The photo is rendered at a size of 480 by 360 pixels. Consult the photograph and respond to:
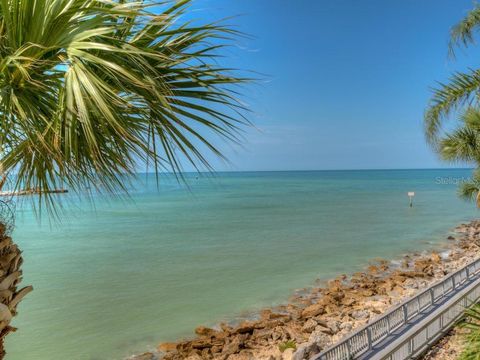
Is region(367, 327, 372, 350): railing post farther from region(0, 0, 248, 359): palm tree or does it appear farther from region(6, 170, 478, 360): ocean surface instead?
region(0, 0, 248, 359): palm tree

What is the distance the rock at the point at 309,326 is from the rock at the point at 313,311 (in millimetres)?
861

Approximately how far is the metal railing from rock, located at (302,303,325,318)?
3.46 meters

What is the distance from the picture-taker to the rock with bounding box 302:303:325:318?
9.51 metres

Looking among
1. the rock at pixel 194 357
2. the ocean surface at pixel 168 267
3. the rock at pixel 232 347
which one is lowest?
the ocean surface at pixel 168 267

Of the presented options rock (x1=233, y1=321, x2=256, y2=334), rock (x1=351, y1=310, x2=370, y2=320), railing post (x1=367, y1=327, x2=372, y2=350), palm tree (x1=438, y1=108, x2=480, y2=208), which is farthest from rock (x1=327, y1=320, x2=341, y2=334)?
palm tree (x1=438, y1=108, x2=480, y2=208)

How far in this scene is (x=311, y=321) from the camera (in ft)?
27.9

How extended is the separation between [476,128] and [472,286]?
21.1 feet

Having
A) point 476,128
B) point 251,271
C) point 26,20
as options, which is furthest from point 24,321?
point 476,128

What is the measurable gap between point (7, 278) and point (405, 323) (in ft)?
19.1

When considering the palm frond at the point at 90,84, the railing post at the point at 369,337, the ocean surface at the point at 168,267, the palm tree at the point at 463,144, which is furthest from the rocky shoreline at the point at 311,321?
the palm frond at the point at 90,84

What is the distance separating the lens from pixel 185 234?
2477 cm

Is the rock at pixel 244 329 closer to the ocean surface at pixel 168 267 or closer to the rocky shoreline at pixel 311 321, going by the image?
the rocky shoreline at pixel 311 321

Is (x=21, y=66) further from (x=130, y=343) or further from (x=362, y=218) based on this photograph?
(x=362, y=218)

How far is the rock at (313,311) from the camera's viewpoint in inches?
374
